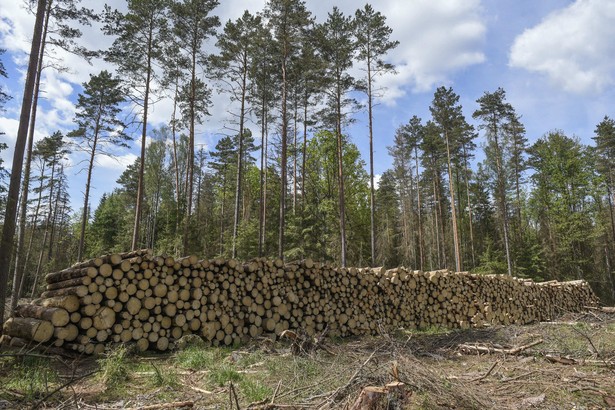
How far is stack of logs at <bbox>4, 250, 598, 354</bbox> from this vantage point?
6102mm

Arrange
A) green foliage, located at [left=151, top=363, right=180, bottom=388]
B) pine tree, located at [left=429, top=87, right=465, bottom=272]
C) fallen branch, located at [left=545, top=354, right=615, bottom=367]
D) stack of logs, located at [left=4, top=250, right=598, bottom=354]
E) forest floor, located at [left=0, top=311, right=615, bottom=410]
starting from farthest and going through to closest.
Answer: pine tree, located at [left=429, top=87, right=465, bottom=272]
stack of logs, located at [left=4, top=250, right=598, bottom=354]
fallen branch, located at [left=545, top=354, right=615, bottom=367]
green foliage, located at [left=151, top=363, right=180, bottom=388]
forest floor, located at [left=0, top=311, right=615, bottom=410]

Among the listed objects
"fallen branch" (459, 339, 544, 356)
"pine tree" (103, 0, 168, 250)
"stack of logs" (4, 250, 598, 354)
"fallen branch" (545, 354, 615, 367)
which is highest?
"pine tree" (103, 0, 168, 250)

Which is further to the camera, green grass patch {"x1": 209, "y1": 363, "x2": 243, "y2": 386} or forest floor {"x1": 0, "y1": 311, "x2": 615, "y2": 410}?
green grass patch {"x1": 209, "y1": 363, "x2": 243, "y2": 386}

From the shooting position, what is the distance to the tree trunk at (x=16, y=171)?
7.65 meters

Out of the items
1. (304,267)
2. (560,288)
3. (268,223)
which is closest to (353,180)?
(268,223)

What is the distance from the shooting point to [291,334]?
239 inches

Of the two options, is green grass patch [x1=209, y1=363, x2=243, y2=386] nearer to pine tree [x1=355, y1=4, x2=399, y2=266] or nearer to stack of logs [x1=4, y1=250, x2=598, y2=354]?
stack of logs [x1=4, y1=250, x2=598, y2=354]

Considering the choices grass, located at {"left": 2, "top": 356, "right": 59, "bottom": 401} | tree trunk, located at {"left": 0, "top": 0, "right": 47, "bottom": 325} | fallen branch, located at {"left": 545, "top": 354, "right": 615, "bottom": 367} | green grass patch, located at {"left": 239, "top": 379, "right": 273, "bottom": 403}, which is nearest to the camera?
green grass patch, located at {"left": 239, "top": 379, "right": 273, "bottom": 403}

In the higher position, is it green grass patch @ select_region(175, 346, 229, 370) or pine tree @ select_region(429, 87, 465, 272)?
pine tree @ select_region(429, 87, 465, 272)

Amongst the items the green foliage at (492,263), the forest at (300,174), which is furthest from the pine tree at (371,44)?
the green foliage at (492,263)

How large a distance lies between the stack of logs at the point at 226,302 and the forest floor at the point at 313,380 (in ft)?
1.76

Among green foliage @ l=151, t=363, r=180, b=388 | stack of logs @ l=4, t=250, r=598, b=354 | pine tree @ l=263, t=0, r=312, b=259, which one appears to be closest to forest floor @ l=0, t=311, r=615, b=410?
green foliage @ l=151, t=363, r=180, b=388

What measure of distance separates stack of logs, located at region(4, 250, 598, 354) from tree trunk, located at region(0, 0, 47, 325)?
172 centimetres

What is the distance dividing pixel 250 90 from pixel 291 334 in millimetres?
16245
